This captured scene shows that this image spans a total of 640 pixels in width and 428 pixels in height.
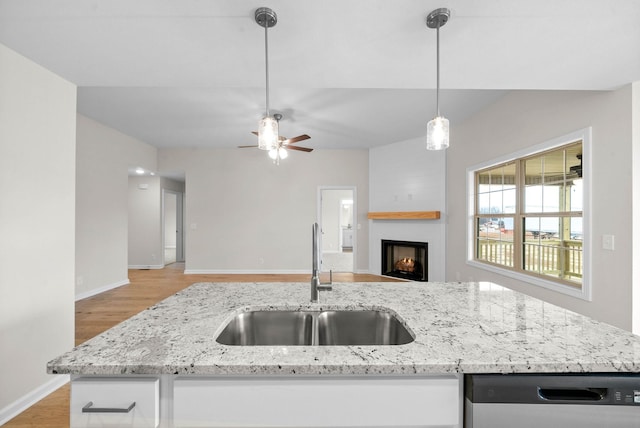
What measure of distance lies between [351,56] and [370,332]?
168 centimetres

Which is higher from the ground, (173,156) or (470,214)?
(173,156)

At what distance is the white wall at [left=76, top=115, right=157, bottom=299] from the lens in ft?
13.4

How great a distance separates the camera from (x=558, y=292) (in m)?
2.66

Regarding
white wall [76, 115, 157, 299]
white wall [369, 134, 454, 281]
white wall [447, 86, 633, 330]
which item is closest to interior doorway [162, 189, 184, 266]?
white wall [76, 115, 157, 299]

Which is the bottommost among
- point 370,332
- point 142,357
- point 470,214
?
point 370,332

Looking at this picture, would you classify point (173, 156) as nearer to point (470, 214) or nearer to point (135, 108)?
point (135, 108)

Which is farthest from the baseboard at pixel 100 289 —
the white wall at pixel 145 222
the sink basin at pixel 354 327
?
the sink basin at pixel 354 327

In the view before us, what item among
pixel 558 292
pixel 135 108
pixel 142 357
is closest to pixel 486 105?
pixel 558 292

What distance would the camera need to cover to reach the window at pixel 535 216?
262cm

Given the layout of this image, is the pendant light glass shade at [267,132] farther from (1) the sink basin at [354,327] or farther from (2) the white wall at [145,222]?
(2) the white wall at [145,222]

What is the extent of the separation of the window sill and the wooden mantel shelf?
3.49 feet

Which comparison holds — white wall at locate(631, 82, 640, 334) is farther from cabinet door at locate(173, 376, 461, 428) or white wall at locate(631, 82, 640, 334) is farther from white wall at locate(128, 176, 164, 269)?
white wall at locate(128, 176, 164, 269)

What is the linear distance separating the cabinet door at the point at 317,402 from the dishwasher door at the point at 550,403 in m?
0.07

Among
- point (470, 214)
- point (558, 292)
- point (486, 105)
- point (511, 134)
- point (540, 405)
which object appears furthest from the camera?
point (470, 214)
